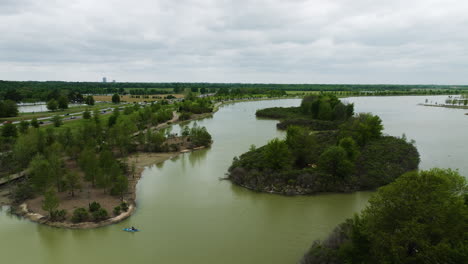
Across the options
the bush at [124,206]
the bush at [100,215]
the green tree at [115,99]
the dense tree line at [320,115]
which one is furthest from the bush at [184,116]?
the bush at [100,215]

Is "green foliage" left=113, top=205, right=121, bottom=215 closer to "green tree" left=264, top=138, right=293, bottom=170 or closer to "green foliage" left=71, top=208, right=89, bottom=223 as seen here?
"green foliage" left=71, top=208, right=89, bottom=223

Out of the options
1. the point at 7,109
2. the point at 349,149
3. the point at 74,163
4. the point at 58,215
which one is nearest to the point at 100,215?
the point at 58,215

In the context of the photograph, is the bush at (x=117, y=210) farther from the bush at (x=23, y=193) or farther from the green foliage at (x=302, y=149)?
the green foliage at (x=302, y=149)

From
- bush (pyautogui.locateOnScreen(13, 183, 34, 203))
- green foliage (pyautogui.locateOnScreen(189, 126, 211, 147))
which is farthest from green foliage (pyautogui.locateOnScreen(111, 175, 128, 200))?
green foliage (pyautogui.locateOnScreen(189, 126, 211, 147))

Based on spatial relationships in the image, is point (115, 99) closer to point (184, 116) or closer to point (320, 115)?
point (184, 116)

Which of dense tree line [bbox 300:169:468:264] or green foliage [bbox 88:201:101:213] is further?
green foliage [bbox 88:201:101:213]
